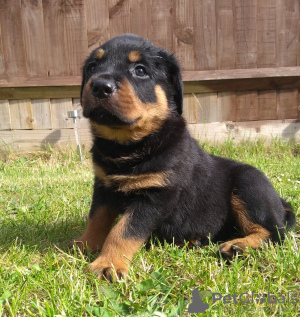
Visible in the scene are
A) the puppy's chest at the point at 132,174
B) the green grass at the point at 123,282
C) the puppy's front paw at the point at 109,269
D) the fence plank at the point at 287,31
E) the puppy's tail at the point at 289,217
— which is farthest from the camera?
the fence plank at the point at 287,31

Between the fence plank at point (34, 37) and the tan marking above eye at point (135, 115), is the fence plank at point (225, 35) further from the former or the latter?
the tan marking above eye at point (135, 115)

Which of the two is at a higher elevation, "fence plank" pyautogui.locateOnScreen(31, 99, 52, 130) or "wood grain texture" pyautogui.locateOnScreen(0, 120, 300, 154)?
"fence plank" pyautogui.locateOnScreen(31, 99, 52, 130)

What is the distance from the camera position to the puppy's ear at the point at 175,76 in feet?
7.70

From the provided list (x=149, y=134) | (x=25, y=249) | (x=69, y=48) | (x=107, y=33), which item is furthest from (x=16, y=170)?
(x=149, y=134)

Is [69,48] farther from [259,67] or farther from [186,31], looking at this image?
[259,67]

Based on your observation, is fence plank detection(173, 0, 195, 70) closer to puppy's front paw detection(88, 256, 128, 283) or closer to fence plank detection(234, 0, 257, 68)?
fence plank detection(234, 0, 257, 68)

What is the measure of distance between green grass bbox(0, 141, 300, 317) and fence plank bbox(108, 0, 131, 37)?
9.08 feet

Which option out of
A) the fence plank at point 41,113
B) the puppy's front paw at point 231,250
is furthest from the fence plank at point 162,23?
the puppy's front paw at point 231,250

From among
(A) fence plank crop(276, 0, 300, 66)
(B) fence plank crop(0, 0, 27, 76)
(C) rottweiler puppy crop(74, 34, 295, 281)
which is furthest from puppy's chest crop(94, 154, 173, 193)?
(A) fence plank crop(276, 0, 300, 66)

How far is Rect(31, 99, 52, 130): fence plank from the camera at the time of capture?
5098mm

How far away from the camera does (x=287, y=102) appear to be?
16.9ft

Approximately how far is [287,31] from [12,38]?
3754 mm

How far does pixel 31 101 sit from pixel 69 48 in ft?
2.97

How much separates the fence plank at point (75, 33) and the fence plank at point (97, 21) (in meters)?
0.07
